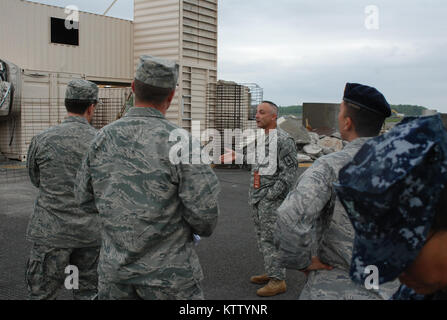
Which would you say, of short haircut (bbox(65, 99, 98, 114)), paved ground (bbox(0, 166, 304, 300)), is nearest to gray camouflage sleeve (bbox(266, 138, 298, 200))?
paved ground (bbox(0, 166, 304, 300))

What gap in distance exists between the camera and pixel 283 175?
14.8ft

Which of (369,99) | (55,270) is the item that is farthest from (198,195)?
(55,270)

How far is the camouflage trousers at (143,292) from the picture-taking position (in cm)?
216

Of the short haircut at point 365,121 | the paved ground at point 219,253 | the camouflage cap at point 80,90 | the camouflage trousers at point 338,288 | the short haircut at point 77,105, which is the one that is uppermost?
the camouflage cap at point 80,90

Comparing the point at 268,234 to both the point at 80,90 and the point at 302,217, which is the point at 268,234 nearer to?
the point at 80,90

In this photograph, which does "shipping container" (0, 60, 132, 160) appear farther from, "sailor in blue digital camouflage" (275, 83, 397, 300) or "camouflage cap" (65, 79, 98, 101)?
"sailor in blue digital camouflage" (275, 83, 397, 300)

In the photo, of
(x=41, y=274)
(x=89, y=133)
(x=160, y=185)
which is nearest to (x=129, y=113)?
(x=160, y=185)

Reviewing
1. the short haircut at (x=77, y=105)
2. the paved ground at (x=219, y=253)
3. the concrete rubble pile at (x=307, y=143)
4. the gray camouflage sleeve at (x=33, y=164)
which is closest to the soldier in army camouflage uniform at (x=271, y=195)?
the paved ground at (x=219, y=253)

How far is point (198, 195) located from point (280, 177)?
8.02 feet

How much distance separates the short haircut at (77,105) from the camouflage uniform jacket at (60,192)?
0.40 feet

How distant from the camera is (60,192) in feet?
10.8

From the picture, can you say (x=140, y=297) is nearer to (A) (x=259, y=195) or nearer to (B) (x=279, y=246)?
(B) (x=279, y=246)

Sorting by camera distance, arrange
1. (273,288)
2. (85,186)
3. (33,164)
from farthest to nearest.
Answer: (273,288) → (33,164) → (85,186)

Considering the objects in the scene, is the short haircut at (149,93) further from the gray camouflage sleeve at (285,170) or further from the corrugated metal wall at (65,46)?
the corrugated metal wall at (65,46)
